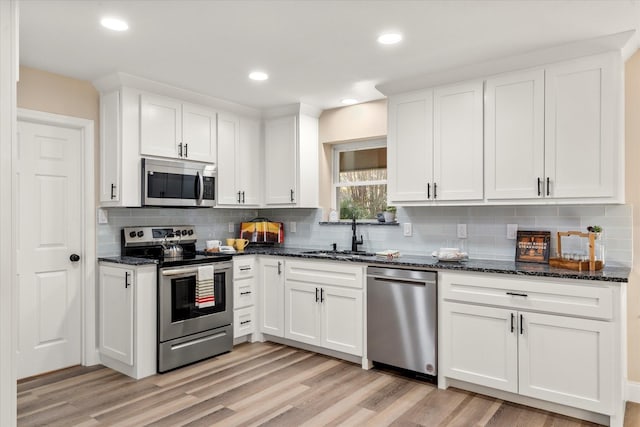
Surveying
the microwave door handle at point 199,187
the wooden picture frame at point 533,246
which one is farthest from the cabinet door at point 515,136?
the microwave door handle at point 199,187

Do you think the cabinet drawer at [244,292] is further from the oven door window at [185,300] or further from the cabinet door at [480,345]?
the cabinet door at [480,345]

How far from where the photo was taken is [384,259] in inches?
139

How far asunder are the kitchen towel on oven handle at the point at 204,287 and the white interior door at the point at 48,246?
102 centimetres

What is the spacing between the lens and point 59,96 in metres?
3.51

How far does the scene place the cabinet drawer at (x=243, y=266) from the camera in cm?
413

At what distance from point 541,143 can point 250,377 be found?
2805 millimetres

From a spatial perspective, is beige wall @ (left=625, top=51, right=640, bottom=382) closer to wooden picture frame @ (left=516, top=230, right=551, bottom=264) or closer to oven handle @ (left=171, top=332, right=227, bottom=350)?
wooden picture frame @ (left=516, top=230, right=551, bottom=264)

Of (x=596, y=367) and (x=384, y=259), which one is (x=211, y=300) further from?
(x=596, y=367)

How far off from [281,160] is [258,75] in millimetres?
1250

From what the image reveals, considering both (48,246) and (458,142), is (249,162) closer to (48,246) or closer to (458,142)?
(48,246)

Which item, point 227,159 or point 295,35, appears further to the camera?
point 227,159

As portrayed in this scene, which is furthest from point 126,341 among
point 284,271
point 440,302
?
point 440,302

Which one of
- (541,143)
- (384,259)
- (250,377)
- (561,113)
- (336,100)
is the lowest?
(250,377)

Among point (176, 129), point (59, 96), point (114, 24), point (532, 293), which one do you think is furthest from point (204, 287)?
point (532, 293)
